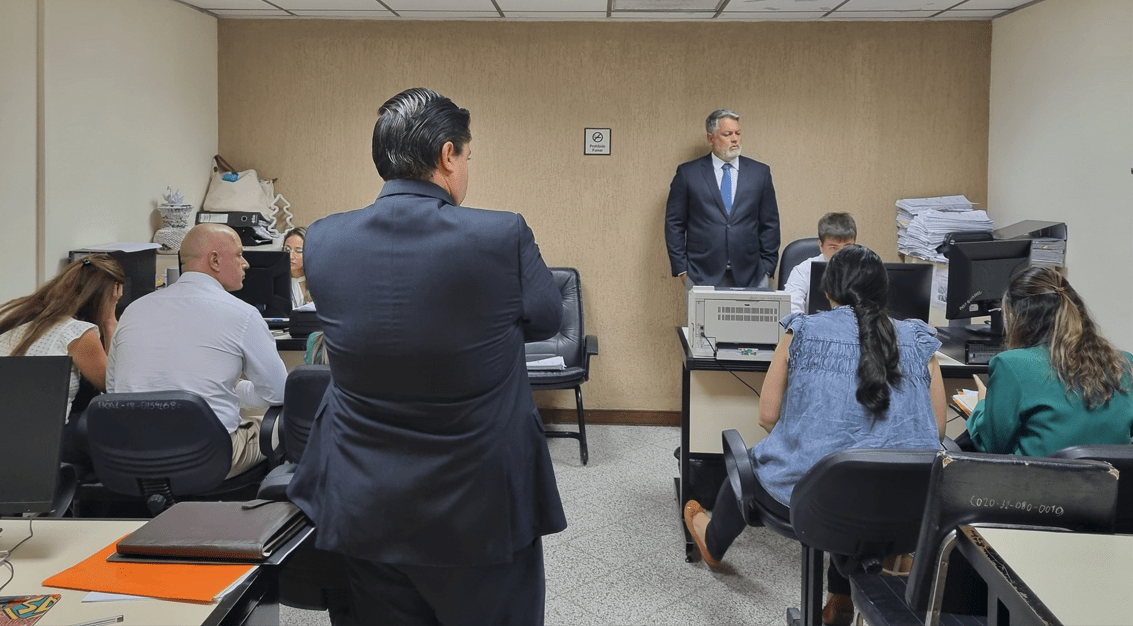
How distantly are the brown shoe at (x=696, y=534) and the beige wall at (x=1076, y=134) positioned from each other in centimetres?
224

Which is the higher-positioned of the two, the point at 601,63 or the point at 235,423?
the point at 601,63

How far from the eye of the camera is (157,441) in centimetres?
271

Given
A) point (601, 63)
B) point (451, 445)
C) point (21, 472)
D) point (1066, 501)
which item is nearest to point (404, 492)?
point (451, 445)

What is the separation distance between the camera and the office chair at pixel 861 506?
2.05 m

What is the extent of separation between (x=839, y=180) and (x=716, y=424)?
8.43 ft

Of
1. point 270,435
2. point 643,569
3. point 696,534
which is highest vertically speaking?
point 270,435

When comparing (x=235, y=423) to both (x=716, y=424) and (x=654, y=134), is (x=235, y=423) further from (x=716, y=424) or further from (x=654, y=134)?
(x=654, y=134)

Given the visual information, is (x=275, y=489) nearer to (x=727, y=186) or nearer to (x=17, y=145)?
(x=17, y=145)

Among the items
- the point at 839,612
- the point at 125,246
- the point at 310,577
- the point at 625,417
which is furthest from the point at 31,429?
the point at 625,417

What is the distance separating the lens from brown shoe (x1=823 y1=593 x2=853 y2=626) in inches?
112

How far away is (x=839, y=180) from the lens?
548 centimetres

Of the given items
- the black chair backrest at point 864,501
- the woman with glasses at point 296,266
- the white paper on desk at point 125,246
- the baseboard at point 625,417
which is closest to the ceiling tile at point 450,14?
the woman with glasses at point 296,266

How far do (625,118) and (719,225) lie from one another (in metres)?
0.93

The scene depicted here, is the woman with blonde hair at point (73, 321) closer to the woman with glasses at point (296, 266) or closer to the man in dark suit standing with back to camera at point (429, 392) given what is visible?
the woman with glasses at point (296, 266)
